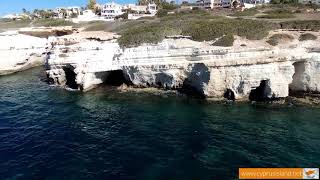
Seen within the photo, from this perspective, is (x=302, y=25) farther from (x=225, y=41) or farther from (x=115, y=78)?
(x=115, y=78)

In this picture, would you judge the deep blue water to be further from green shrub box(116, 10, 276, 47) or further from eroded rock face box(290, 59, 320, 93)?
green shrub box(116, 10, 276, 47)

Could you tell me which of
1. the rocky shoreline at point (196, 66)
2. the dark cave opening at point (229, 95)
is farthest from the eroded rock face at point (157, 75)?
the dark cave opening at point (229, 95)

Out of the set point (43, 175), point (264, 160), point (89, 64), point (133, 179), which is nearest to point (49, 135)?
point (43, 175)

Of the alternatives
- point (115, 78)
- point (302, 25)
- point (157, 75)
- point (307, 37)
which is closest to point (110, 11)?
point (115, 78)

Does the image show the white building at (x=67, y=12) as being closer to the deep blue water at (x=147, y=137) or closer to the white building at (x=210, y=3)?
the white building at (x=210, y=3)

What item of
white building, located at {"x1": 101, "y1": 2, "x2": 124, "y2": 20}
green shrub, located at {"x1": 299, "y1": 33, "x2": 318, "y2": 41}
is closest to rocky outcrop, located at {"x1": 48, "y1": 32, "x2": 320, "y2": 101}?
green shrub, located at {"x1": 299, "y1": 33, "x2": 318, "y2": 41}

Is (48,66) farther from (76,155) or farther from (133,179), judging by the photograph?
(133,179)

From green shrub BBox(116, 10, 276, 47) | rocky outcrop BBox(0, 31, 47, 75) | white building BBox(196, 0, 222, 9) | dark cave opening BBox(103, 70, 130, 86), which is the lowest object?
dark cave opening BBox(103, 70, 130, 86)
